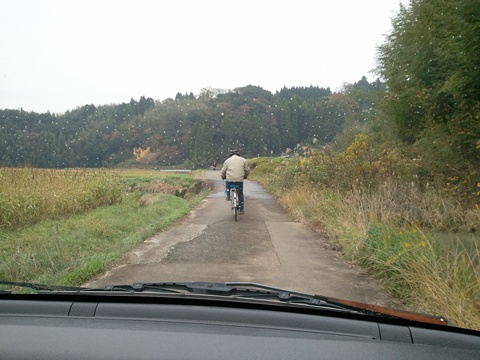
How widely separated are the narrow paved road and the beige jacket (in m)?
1.61

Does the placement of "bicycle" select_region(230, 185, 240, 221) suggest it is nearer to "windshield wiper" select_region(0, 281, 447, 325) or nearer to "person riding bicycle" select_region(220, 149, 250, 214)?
"person riding bicycle" select_region(220, 149, 250, 214)

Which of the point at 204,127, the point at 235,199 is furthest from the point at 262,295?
the point at 204,127

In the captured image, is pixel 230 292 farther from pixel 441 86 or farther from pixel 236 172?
pixel 441 86

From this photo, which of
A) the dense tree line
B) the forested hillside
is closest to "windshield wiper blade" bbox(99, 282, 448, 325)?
the dense tree line

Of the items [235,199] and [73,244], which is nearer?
[73,244]

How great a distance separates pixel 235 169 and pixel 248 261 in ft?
19.0

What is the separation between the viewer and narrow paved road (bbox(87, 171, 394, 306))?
20.8 ft

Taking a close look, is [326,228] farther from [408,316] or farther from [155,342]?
[155,342]

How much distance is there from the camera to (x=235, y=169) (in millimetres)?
13203

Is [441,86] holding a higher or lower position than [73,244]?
higher

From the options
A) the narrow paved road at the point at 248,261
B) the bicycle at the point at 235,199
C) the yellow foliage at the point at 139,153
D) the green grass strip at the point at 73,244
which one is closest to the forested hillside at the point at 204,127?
the yellow foliage at the point at 139,153

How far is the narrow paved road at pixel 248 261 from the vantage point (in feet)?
20.8

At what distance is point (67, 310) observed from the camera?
2521mm

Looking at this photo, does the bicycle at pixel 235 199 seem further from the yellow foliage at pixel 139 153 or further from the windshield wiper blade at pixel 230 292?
the yellow foliage at pixel 139 153
